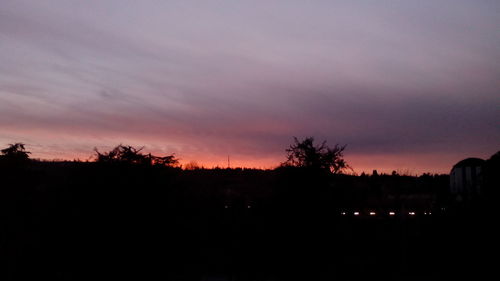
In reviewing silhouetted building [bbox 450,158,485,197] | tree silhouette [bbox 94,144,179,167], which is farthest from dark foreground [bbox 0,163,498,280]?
silhouetted building [bbox 450,158,485,197]

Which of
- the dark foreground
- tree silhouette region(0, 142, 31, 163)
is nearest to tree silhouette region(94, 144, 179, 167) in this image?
the dark foreground

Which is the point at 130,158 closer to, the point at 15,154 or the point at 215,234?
the point at 215,234

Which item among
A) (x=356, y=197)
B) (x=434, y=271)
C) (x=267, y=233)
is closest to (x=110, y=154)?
(x=267, y=233)

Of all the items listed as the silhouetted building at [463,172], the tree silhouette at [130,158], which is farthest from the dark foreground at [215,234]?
the silhouetted building at [463,172]

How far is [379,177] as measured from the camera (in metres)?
56.9

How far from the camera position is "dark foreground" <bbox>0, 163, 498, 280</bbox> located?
12.7m

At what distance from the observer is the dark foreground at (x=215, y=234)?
12656mm

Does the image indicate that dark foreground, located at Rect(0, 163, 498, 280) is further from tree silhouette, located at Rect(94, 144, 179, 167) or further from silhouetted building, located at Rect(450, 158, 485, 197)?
silhouetted building, located at Rect(450, 158, 485, 197)

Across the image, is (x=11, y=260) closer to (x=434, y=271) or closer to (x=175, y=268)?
(x=175, y=268)

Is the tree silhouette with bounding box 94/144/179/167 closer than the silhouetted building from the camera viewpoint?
Yes

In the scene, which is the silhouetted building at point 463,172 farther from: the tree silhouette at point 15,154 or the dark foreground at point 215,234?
the tree silhouette at point 15,154

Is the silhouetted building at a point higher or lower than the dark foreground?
higher

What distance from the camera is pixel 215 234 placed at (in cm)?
2289

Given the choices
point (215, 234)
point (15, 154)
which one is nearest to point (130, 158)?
point (215, 234)
